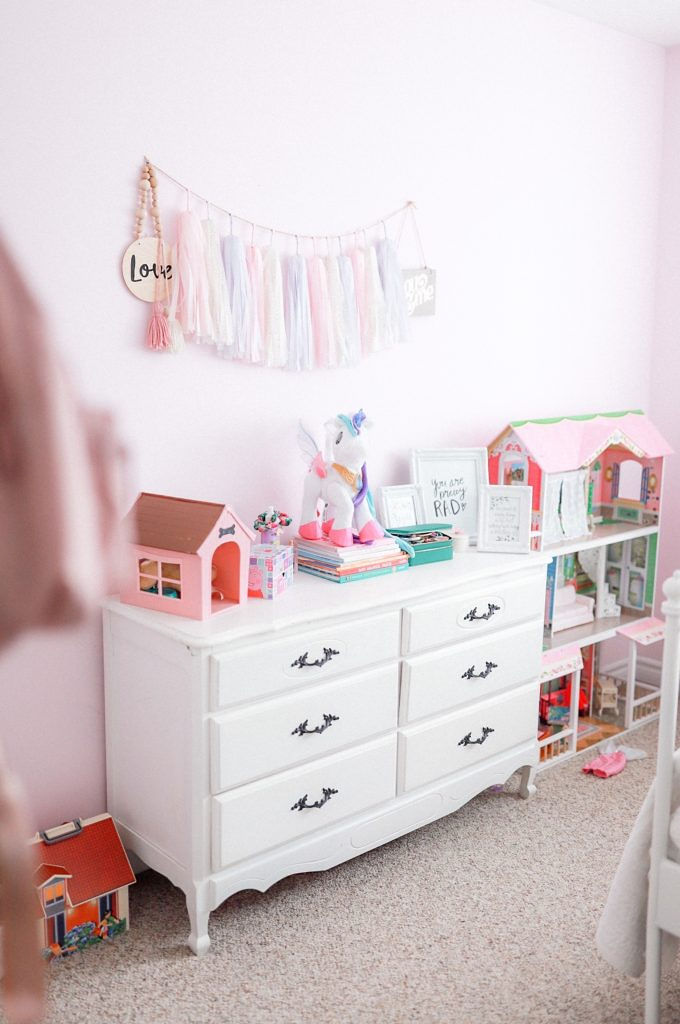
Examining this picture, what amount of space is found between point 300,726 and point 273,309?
107 cm

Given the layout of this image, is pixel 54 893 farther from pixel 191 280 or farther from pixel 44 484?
pixel 44 484

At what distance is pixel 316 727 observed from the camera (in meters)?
2.23

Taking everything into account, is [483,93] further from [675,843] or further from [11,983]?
[11,983]

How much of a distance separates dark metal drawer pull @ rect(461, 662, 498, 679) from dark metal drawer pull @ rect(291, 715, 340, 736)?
0.46 m

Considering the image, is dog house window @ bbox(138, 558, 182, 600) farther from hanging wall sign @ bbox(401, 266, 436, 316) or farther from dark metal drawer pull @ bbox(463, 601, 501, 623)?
hanging wall sign @ bbox(401, 266, 436, 316)

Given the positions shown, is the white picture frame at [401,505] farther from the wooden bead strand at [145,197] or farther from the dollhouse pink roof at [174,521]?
the wooden bead strand at [145,197]

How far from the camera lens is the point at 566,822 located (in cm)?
272

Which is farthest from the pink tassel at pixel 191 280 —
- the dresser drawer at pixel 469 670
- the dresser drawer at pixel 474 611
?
the dresser drawer at pixel 469 670

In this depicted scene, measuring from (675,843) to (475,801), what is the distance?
111 centimetres

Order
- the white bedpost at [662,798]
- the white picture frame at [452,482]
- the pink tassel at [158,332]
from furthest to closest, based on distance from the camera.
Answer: the white picture frame at [452,482] → the pink tassel at [158,332] → the white bedpost at [662,798]

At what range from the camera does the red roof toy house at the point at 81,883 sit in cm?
206

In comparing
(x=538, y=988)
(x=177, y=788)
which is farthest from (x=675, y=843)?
(x=177, y=788)

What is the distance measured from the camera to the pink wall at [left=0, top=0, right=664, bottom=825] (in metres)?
2.13

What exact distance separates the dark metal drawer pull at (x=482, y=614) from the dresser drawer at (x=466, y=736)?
248 millimetres
